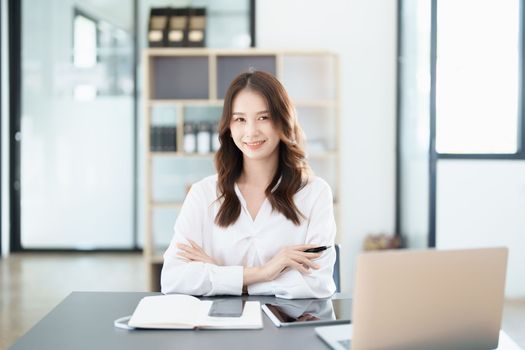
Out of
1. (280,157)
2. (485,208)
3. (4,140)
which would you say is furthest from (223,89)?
(280,157)

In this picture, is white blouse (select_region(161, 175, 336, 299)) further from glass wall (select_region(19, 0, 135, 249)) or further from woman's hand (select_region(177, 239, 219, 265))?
glass wall (select_region(19, 0, 135, 249))

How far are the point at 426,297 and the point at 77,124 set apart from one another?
5.56 metres

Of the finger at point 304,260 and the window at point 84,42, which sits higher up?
the window at point 84,42

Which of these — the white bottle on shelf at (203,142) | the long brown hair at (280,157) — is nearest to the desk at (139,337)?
the long brown hair at (280,157)

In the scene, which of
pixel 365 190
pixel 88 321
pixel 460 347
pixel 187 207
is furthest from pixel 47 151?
pixel 460 347

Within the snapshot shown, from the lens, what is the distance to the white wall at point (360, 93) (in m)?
5.04

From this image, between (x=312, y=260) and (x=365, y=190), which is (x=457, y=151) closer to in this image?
(x=365, y=190)

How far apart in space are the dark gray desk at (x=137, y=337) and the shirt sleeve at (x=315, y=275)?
0.91 ft

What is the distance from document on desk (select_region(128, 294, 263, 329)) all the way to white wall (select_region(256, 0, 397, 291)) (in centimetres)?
354

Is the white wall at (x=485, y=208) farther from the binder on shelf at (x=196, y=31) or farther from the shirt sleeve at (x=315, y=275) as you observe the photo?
the shirt sleeve at (x=315, y=275)

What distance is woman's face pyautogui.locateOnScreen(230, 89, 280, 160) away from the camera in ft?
6.80

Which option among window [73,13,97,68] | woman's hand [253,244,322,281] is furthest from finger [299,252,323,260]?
window [73,13,97,68]

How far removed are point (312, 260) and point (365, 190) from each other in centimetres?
322

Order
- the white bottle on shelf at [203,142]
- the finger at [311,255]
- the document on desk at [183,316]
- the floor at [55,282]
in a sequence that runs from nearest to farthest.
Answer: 1. the document on desk at [183,316]
2. the finger at [311,255]
3. the floor at [55,282]
4. the white bottle on shelf at [203,142]
